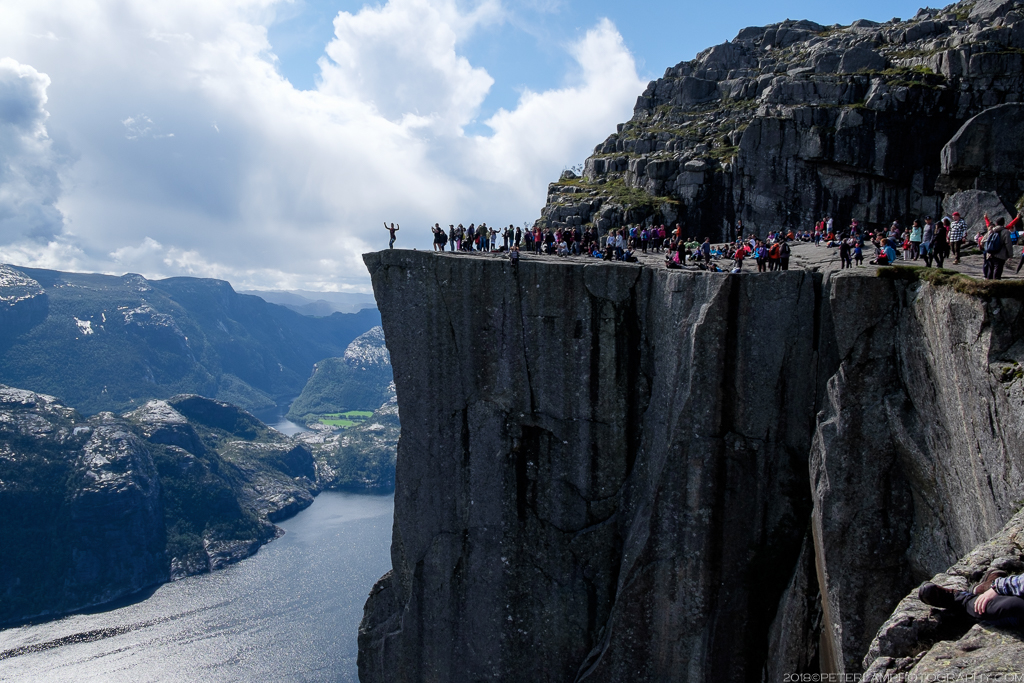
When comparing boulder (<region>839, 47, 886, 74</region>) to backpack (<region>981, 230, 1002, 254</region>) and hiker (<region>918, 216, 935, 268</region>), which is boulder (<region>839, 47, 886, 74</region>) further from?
backpack (<region>981, 230, 1002, 254</region>)

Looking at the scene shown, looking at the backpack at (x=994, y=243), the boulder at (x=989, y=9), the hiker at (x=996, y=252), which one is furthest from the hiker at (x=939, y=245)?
the boulder at (x=989, y=9)

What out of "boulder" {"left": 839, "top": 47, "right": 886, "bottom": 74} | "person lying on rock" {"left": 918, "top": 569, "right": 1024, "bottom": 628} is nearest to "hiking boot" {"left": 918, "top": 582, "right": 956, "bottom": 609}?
"person lying on rock" {"left": 918, "top": 569, "right": 1024, "bottom": 628}

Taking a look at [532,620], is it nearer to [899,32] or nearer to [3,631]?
[899,32]

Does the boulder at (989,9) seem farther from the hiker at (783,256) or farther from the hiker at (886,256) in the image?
the hiker at (783,256)

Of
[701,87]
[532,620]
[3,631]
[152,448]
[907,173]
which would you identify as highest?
[701,87]

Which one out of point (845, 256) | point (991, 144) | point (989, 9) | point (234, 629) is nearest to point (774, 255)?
point (845, 256)

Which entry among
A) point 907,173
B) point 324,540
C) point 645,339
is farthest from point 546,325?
point 324,540
